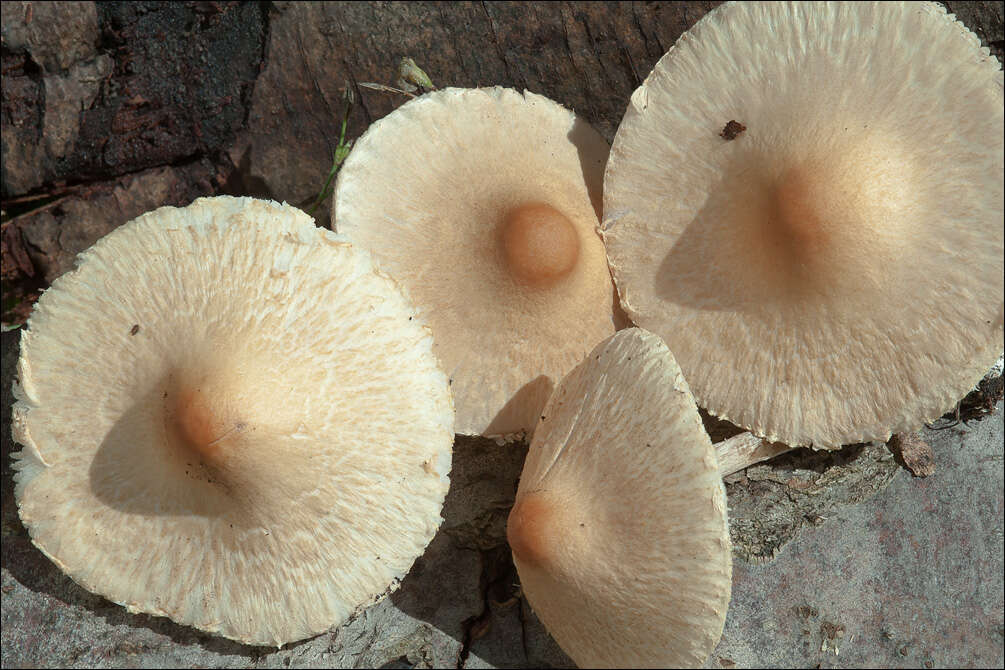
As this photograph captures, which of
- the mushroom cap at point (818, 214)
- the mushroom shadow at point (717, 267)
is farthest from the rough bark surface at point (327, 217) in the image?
the mushroom shadow at point (717, 267)

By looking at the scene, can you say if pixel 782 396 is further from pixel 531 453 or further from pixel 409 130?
pixel 409 130

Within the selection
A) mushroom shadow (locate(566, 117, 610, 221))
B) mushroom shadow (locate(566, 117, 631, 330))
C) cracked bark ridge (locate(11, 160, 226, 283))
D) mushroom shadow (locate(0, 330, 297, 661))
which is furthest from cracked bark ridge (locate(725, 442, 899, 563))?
cracked bark ridge (locate(11, 160, 226, 283))

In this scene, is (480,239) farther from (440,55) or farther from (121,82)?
(121,82)

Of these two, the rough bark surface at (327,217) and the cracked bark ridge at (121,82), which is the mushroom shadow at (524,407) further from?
the cracked bark ridge at (121,82)

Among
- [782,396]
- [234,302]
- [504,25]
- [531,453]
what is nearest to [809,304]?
[782,396]

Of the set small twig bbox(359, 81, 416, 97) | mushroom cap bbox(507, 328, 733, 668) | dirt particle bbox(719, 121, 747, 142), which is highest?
small twig bbox(359, 81, 416, 97)

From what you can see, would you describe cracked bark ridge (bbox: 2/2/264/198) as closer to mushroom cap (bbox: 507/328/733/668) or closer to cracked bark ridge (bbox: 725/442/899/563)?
mushroom cap (bbox: 507/328/733/668)

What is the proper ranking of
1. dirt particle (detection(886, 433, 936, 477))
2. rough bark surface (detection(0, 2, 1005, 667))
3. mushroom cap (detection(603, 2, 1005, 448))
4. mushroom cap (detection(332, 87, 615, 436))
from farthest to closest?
dirt particle (detection(886, 433, 936, 477)) < rough bark surface (detection(0, 2, 1005, 667)) < mushroom cap (detection(332, 87, 615, 436)) < mushroom cap (detection(603, 2, 1005, 448))
